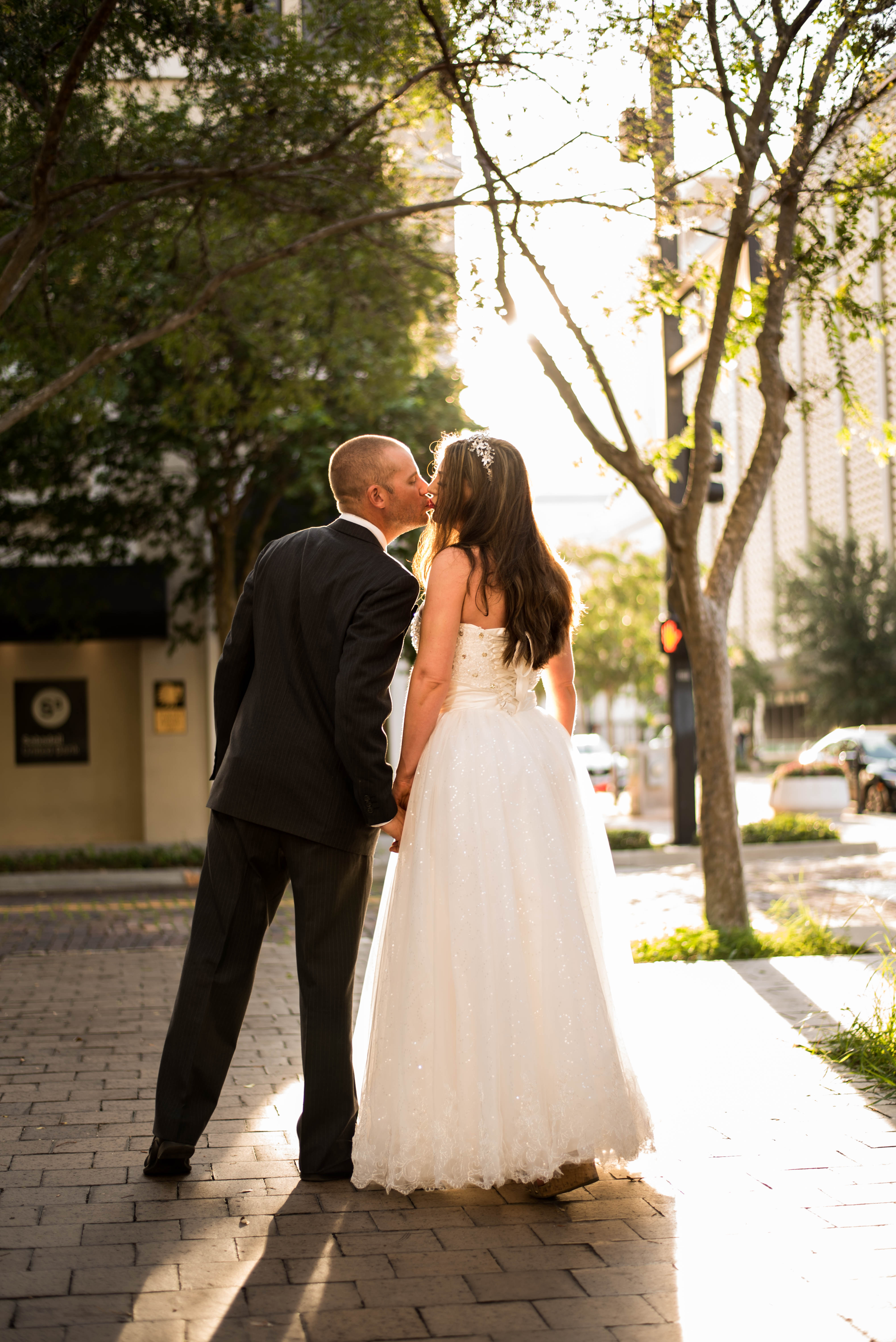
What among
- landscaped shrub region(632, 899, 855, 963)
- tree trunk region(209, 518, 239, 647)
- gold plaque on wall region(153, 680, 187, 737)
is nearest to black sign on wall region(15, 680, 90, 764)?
gold plaque on wall region(153, 680, 187, 737)

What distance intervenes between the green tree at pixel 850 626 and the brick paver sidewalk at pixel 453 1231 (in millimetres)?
38309

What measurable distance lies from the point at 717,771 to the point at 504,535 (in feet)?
16.1

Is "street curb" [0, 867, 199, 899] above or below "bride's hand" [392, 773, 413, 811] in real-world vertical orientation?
below

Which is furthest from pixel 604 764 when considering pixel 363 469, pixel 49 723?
pixel 363 469

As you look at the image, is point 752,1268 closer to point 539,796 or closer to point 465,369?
Answer: point 539,796

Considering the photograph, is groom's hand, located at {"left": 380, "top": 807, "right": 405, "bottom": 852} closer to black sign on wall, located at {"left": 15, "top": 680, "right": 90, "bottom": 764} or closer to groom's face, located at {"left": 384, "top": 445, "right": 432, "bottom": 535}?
groom's face, located at {"left": 384, "top": 445, "right": 432, "bottom": 535}

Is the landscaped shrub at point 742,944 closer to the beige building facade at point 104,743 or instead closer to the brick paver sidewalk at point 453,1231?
the brick paver sidewalk at point 453,1231

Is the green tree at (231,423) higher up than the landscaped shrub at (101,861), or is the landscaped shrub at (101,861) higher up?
the green tree at (231,423)

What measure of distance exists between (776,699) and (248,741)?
67656mm

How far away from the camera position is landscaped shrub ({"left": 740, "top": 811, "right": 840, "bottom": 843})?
15438mm

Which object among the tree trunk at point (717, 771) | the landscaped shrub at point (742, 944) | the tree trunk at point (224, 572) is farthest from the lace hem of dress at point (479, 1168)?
the tree trunk at point (224, 572)

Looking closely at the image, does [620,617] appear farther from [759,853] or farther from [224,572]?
[759,853]

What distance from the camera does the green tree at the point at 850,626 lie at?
41.4m

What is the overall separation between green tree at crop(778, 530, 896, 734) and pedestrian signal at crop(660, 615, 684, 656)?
93.8ft
